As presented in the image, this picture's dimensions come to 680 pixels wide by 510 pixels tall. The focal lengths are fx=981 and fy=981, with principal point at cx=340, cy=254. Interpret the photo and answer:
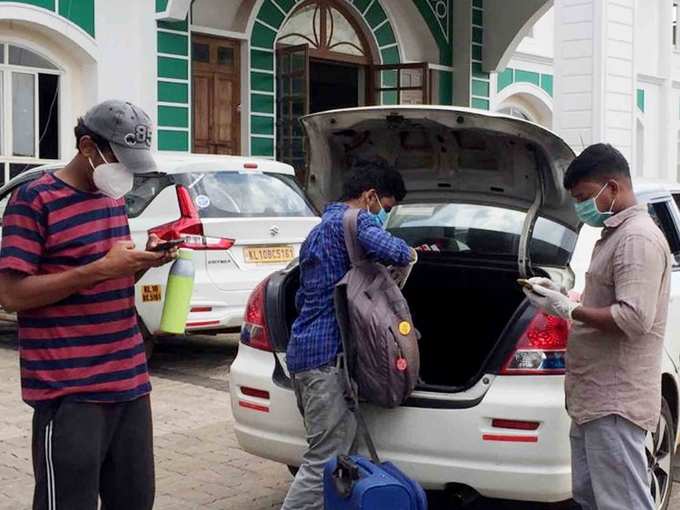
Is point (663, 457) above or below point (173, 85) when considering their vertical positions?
below

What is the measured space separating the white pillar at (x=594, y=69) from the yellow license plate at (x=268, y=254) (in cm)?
789

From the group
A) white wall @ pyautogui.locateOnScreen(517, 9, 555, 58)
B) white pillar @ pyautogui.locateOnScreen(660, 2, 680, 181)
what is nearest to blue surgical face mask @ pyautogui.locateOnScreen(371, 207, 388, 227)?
white wall @ pyautogui.locateOnScreen(517, 9, 555, 58)

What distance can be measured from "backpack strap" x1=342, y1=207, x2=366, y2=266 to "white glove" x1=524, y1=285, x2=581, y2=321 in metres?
0.75

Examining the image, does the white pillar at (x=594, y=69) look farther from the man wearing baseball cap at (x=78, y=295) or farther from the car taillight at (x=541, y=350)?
the man wearing baseball cap at (x=78, y=295)

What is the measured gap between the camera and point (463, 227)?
5008 millimetres

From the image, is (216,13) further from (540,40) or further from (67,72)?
(540,40)

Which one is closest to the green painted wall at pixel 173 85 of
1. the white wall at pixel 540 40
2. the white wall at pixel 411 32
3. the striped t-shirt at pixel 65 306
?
the white wall at pixel 411 32

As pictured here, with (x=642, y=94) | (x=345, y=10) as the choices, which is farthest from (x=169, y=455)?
(x=642, y=94)

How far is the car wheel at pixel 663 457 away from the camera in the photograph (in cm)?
421

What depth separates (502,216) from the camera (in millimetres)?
4883

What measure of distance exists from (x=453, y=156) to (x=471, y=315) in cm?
89

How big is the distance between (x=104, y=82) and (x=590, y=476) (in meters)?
11.0

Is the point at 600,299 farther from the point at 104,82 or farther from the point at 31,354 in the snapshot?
the point at 104,82

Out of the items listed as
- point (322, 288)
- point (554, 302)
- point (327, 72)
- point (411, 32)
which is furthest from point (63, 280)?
point (411, 32)
